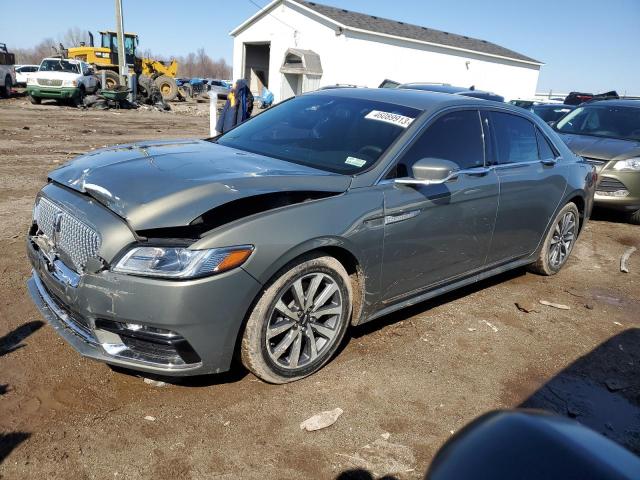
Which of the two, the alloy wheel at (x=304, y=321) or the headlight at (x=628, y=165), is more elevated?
the headlight at (x=628, y=165)

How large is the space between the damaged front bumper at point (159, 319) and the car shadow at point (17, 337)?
734 millimetres

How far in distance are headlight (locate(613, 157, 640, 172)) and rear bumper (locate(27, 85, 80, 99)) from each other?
72.2 ft

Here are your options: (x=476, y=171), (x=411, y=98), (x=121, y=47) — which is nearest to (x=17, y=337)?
(x=411, y=98)

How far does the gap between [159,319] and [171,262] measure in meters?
0.28

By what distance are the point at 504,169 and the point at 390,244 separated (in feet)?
4.96

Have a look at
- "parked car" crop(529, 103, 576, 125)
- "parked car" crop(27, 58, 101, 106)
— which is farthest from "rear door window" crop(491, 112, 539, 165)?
"parked car" crop(27, 58, 101, 106)

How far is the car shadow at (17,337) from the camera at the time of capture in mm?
3217

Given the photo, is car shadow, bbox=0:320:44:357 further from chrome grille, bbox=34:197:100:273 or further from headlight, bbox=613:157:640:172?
headlight, bbox=613:157:640:172

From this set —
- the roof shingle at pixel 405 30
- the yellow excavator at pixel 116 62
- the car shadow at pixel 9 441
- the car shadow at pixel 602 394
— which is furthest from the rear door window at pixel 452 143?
the roof shingle at pixel 405 30

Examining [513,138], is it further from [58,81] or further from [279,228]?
[58,81]

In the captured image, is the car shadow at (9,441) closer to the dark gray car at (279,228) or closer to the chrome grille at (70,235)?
the dark gray car at (279,228)

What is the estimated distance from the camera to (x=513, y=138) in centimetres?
445

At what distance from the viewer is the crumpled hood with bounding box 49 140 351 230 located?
2635 millimetres

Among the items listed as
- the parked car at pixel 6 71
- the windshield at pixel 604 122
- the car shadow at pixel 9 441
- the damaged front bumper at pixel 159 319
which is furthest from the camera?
the parked car at pixel 6 71
